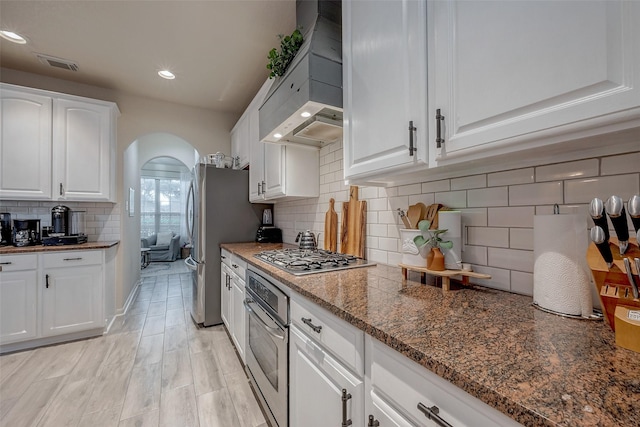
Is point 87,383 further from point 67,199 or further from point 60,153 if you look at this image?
point 60,153

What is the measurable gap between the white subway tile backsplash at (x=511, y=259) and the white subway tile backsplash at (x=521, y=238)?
0.02m

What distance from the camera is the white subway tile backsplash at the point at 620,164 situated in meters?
0.75

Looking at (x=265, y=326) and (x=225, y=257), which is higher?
(x=225, y=257)

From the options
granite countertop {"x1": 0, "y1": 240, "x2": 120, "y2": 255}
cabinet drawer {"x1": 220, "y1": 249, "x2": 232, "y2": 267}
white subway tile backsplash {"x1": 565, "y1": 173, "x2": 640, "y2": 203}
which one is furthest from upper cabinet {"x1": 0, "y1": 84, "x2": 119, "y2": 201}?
white subway tile backsplash {"x1": 565, "y1": 173, "x2": 640, "y2": 203}

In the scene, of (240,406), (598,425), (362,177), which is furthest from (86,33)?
(598,425)

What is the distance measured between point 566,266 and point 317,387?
90 centimetres

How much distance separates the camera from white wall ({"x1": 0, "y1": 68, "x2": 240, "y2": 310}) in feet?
9.47

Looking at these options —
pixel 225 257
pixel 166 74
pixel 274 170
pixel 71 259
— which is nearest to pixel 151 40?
pixel 166 74

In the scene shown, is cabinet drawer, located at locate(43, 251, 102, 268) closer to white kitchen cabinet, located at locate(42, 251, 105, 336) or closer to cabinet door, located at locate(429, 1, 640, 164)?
white kitchen cabinet, located at locate(42, 251, 105, 336)

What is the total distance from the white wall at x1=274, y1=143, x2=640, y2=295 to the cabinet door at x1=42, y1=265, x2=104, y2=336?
2.83 m

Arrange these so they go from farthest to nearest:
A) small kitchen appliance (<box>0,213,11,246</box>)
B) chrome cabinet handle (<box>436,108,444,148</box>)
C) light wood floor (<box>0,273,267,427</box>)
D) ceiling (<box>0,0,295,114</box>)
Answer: small kitchen appliance (<box>0,213,11,246</box>) → ceiling (<box>0,0,295,114</box>) → light wood floor (<box>0,273,267,427</box>) → chrome cabinet handle (<box>436,108,444,148</box>)

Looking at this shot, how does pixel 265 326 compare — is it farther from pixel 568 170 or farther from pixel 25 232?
pixel 25 232

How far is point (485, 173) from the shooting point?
3.62 ft

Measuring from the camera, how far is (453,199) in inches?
48.4
